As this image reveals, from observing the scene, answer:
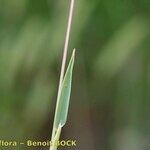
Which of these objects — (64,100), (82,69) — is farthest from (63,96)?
(82,69)

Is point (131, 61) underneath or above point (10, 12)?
underneath

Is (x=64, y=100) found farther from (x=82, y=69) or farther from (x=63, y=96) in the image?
(x=82, y=69)

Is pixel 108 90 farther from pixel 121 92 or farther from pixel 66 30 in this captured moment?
pixel 66 30

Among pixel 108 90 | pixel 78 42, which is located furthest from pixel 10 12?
pixel 108 90

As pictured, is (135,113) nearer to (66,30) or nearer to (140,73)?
(140,73)

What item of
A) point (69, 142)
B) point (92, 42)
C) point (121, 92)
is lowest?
point (69, 142)

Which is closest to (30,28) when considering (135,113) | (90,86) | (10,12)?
(10,12)
